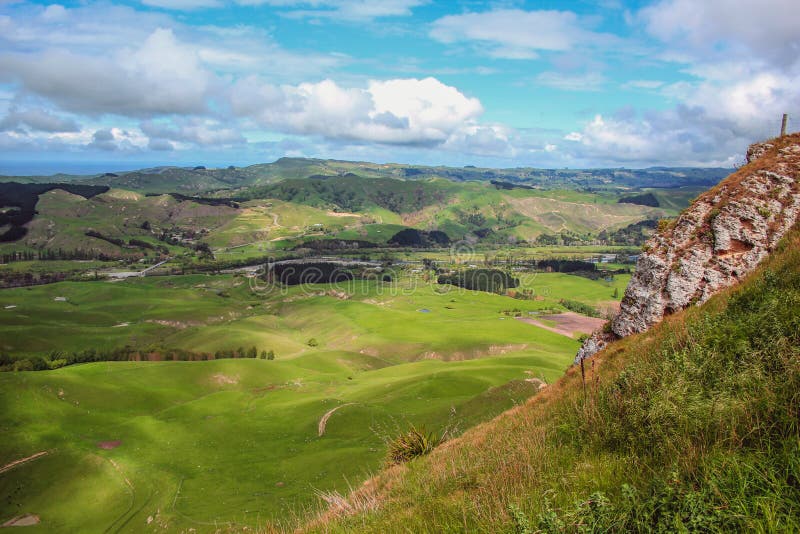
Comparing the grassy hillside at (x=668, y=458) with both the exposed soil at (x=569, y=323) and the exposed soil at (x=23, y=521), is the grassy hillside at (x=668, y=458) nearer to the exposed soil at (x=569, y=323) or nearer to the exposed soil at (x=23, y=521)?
the exposed soil at (x=23, y=521)

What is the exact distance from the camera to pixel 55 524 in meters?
44.1

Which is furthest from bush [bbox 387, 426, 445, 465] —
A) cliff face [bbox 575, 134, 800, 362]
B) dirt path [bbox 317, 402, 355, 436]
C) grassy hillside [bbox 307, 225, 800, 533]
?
dirt path [bbox 317, 402, 355, 436]

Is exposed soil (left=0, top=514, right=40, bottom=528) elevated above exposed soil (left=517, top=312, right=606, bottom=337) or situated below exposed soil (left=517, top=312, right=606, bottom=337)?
above

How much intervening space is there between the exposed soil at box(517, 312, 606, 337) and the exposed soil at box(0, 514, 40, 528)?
127 metres

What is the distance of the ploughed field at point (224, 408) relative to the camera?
4475cm

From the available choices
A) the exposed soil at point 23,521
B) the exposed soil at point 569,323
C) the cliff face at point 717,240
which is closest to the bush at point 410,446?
the cliff face at point 717,240

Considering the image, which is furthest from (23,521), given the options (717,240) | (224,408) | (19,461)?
(717,240)

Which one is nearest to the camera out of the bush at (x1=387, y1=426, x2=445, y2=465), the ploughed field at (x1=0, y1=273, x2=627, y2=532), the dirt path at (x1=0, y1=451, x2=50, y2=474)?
the bush at (x1=387, y1=426, x2=445, y2=465)

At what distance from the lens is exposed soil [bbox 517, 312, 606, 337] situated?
458 feet

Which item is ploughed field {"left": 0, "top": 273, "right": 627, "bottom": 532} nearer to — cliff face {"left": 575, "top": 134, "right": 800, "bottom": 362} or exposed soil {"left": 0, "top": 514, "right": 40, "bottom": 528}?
exposed soil {"left": 0, "top": 514, "right": 40, "bottom": 528}

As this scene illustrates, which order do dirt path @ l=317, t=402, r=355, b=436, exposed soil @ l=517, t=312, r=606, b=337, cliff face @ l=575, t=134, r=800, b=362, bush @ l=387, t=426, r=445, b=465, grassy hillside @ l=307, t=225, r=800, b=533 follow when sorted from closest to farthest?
grassy hillside @ l=307, t=225, r=800, b=533 < bush @ l=387, t=426, r=445, b=465 < cliff face @ l=575, t=134, r=800, b=362 < dirt path @ l=317, t=402, r=355, b=436 < exposed soil @ l=517, t=312, r=606, b=337

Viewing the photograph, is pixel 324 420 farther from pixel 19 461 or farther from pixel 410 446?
pixel 410 446

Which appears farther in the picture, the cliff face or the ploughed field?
the ploughed field

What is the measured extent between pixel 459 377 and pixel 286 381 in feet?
128
